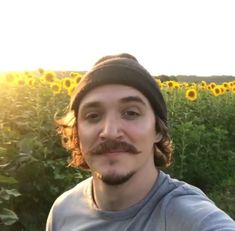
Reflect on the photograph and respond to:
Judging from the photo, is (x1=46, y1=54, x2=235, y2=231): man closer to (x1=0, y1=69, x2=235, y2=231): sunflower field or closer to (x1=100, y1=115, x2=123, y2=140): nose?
(x1=100, y1=115, x2=123, y2=140): nose

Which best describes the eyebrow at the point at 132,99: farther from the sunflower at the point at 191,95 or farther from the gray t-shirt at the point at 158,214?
the sunflower at the point at 191,95

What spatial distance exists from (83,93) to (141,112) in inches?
9.1

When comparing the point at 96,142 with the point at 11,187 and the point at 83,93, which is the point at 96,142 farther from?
the point at 11,187

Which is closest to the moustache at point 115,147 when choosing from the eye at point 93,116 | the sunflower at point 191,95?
the eye at point 93,116

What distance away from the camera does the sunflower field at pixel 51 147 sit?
443cm

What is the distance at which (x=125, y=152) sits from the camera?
1.86 m

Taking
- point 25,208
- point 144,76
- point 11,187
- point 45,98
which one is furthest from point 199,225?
point 45,98

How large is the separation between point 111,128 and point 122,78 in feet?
0.60

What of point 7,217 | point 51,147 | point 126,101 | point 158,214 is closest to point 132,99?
point 126,101

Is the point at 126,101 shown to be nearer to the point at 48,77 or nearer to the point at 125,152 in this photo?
the point at 125,152

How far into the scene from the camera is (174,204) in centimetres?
175

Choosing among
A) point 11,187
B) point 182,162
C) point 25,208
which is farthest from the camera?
point 182,162

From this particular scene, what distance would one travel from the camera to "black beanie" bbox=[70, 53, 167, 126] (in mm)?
1943

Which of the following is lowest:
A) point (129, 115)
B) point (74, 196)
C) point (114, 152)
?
point (74, 196)
